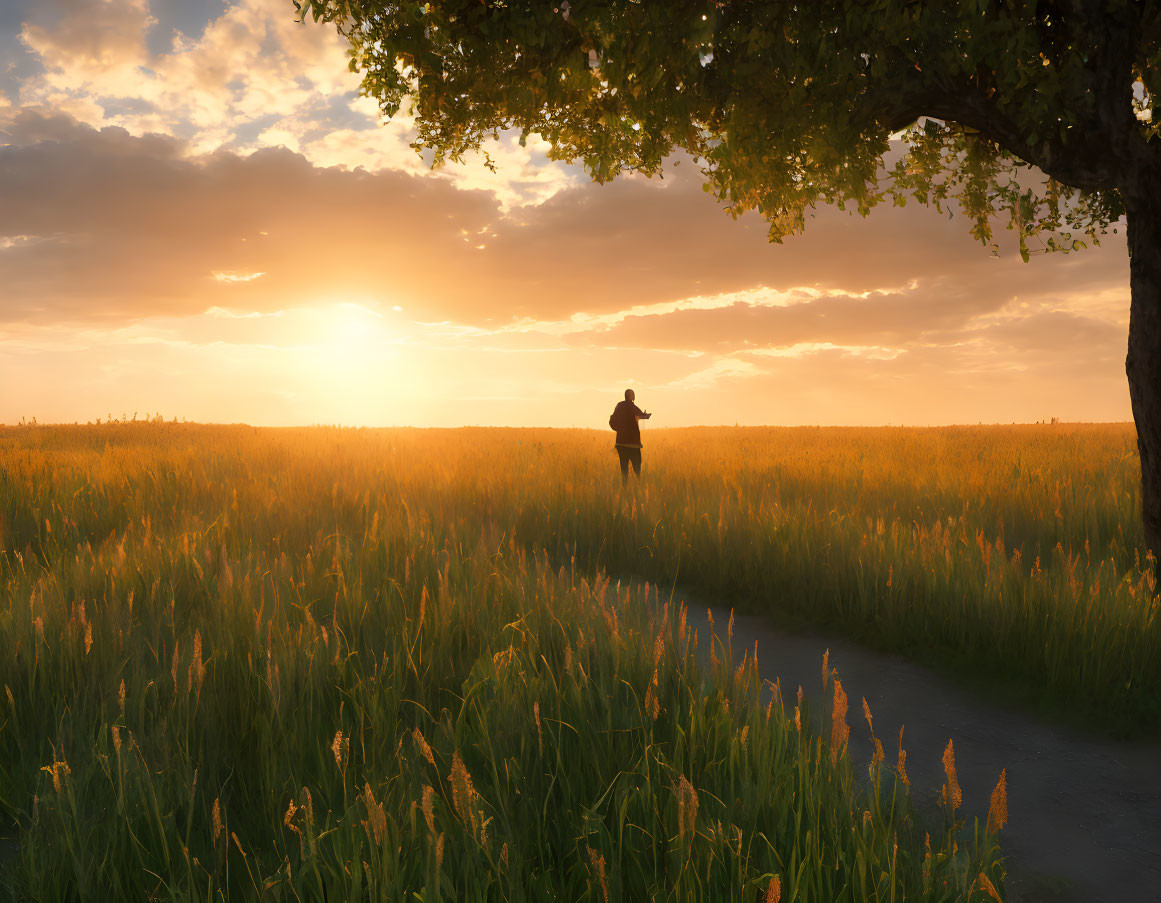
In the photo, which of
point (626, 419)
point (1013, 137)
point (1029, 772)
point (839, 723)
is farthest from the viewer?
point (626, 419)

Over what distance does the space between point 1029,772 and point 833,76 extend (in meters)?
6.10

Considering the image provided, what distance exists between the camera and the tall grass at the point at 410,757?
246 centimetres

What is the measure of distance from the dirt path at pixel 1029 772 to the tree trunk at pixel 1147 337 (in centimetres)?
308

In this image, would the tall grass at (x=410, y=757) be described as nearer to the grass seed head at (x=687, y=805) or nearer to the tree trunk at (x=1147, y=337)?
the grass seed head at (x=687, y=805)

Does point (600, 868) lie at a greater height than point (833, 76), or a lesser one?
lesser

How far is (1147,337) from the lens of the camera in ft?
22.4

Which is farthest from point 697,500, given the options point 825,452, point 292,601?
point 825,452

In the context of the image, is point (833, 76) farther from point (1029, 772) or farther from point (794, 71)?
point (1029, 772)

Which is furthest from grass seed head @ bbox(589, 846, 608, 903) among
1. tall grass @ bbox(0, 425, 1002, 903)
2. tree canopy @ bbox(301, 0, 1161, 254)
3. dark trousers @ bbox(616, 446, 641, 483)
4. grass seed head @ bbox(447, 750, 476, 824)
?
dark trousers @ bbox(616, 446, 641, 483)

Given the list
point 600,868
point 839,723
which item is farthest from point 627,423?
point 600,868

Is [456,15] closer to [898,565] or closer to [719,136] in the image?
[719,136]

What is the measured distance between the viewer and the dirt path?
3.45 metres

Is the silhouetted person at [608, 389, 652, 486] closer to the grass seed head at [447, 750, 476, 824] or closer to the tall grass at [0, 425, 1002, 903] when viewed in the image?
the tall grass at [0, 425, 1002, 903]

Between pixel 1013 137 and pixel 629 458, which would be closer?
pixel 1013 137
